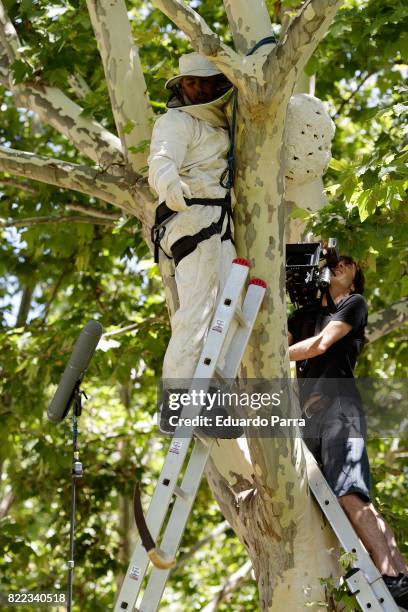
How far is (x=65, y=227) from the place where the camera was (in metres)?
9.88

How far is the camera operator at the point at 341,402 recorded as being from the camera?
519 centimetres

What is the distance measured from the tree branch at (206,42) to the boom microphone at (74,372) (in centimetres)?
154

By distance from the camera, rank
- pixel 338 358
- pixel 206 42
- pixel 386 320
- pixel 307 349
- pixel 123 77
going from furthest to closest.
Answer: pixel 386 320
pixel 123 77
pixel 338 358
pixel 307 349
pixel 206 42

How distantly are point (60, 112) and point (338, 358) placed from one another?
2714mm

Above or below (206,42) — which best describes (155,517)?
→ below

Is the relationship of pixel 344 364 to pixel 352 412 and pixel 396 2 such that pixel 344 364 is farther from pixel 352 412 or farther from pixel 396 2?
pixel 396 2

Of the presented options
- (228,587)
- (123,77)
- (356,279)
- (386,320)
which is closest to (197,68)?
(123,77)

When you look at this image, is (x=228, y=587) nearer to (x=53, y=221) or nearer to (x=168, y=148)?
(x=53, y=221)

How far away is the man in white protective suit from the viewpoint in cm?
494

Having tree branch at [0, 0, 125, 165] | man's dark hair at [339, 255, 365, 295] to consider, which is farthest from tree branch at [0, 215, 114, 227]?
man's dark hair at [339, 255, 365, 295]

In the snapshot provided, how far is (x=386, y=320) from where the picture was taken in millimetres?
8328

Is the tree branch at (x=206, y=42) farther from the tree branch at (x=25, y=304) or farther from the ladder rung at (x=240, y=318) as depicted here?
the tree branch at (x=25, y=304)

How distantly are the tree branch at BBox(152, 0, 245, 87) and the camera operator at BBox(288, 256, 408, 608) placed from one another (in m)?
1.50

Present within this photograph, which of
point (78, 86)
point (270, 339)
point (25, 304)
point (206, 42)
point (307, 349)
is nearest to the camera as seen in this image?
point (206, 42)
